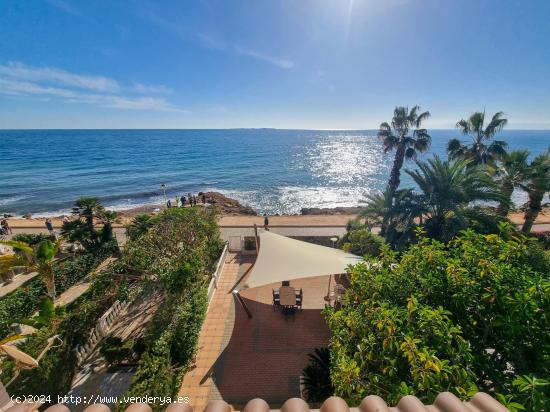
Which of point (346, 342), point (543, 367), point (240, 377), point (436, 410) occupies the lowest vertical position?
point (240, 377)

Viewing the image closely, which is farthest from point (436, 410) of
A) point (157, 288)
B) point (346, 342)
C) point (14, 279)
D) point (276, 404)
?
point (14, 279)

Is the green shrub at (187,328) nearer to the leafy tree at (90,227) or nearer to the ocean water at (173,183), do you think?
the leafy tree at (90,227)

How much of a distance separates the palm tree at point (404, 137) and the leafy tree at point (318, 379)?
13818 millimetres

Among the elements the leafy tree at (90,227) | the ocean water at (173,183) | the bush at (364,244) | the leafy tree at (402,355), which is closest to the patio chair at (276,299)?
the bush at (364,244)

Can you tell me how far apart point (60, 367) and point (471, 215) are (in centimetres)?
1567

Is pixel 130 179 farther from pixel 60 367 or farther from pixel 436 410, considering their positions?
pixel 436 410

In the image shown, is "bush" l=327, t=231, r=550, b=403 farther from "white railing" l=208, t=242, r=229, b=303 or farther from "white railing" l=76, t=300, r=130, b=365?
"white railing" l=76, t=300, r=130, b=365

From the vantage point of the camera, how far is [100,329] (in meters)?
8.52

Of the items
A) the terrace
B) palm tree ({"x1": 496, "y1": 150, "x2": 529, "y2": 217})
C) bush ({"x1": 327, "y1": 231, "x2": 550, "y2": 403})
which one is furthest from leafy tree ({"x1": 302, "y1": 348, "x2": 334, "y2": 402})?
palm tree ({"x1": 496, "y1": 150, "x2": 529, "y2": 217})

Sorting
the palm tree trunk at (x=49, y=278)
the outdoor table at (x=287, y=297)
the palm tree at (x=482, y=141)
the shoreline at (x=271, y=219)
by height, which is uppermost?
the palm tree at (x=482, y=141)


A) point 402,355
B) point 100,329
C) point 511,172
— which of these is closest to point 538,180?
point 511,172

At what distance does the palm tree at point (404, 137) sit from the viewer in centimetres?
1728

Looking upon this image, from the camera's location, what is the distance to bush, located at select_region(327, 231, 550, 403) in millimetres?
3107

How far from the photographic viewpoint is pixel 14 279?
13.4 meters
